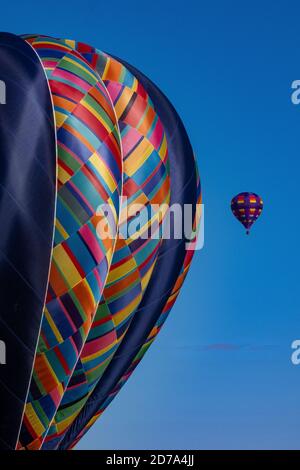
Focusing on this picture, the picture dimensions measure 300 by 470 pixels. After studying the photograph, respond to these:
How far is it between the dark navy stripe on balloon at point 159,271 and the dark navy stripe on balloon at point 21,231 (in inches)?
111

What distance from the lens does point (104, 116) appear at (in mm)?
18438

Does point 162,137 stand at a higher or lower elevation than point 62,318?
higher

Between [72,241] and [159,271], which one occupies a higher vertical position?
[159,271]

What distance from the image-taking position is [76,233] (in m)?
17.4

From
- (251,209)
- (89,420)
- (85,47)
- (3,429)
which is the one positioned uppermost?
(251,209)

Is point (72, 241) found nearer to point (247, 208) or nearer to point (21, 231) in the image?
point (21, 231)

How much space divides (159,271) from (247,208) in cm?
1177

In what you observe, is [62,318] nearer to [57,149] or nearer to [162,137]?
[57,149]

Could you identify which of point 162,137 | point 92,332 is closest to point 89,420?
point 92,332

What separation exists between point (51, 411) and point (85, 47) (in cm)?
660

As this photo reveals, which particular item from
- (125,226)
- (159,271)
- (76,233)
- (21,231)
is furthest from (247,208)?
(21,231)

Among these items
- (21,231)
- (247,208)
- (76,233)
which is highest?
(247,208)

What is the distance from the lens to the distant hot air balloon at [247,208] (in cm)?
3141

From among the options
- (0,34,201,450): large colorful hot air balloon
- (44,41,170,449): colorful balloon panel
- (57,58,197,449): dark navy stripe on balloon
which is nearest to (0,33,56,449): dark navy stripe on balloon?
(0,34,201,450): large colorful hot air balloon
